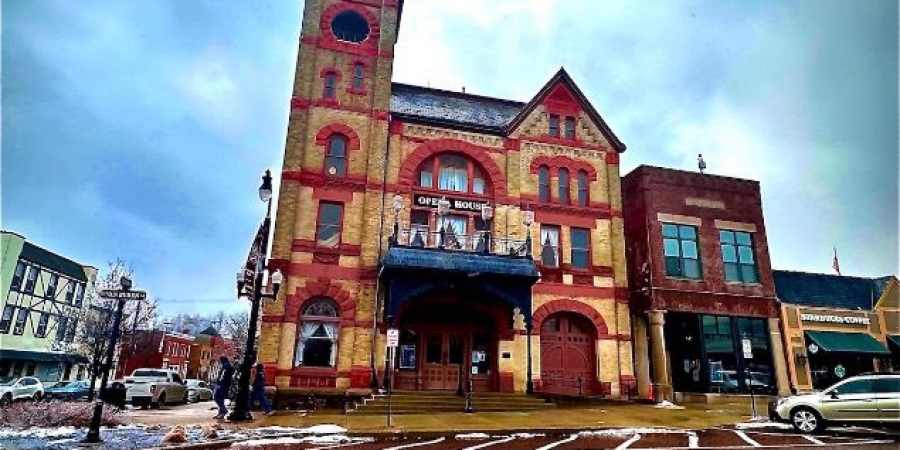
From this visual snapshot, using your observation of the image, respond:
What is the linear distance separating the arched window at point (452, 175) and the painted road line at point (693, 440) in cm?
1328

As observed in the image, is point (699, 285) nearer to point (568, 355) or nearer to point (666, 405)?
point (666, 405)

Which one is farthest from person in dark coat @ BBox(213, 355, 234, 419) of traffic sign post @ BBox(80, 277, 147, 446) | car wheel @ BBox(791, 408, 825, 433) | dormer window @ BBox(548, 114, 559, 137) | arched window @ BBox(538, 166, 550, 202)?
dormer window @ BBox(548, 114, 559, 137)

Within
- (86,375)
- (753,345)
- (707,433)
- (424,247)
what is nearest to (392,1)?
(424,247)

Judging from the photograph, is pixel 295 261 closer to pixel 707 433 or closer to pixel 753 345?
pixel 707 433

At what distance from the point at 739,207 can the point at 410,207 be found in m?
16.5

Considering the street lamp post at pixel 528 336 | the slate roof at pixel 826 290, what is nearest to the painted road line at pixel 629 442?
the street lamp post at pixel 528 336

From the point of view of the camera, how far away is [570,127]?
2628 cm

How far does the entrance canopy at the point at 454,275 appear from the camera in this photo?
20000 millimetres

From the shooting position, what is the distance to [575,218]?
24844 mm

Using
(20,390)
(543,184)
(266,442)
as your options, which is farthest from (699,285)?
(20,390)

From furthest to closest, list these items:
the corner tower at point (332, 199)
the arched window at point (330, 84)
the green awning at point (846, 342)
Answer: the green awning at point (846, 342) < the arched window at point (330, 84) < the corner tower at point (332, 199)

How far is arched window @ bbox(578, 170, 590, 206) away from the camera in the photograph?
996 inches

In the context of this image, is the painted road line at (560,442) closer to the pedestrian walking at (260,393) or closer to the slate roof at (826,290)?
the pedestrian walking at (260,393)

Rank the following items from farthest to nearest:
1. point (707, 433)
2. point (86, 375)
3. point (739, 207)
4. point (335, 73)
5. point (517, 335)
→ 1. point (86, 375)
2. point (739, 207)
3. point (335, 73)
4. point (517, 335)
5. point (707, 433)
